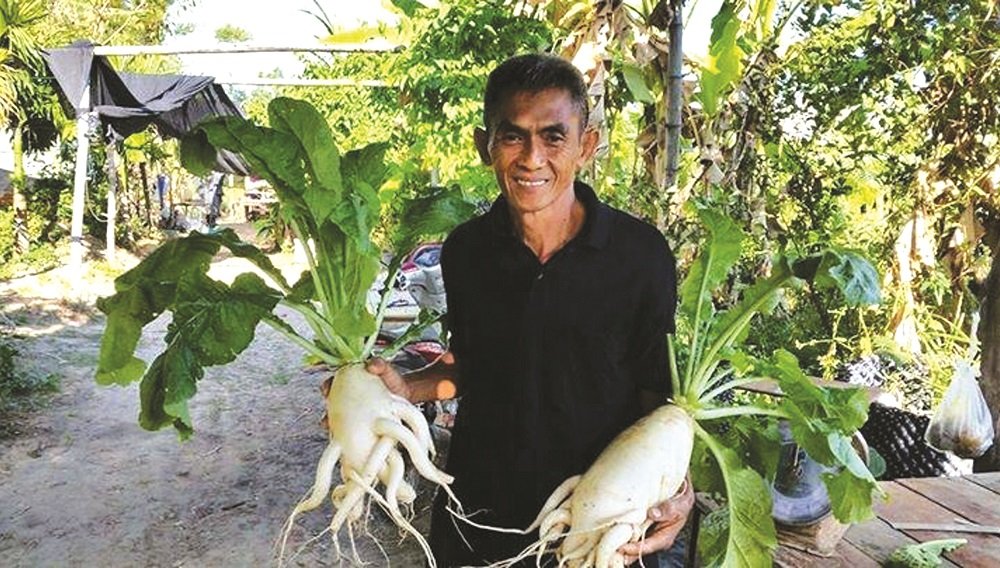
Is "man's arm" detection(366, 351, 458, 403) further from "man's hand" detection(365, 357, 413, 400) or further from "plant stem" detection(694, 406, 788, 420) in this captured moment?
"plant stem" detection(694, 406, 788, 420)

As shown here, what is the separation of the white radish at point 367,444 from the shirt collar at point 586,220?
0.42 metres

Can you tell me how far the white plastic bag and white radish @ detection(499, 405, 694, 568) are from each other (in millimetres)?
1660

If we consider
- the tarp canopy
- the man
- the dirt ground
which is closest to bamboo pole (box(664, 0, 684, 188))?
the man

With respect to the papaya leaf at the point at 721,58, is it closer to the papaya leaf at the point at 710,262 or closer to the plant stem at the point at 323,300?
the papaya leaf at the point at 710,262

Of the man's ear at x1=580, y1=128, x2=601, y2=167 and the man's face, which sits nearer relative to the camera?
the man's face

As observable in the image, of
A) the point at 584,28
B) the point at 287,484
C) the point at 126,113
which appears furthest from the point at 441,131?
the point at 126,113

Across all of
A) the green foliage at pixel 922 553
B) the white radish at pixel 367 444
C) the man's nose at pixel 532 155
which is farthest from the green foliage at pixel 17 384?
the green foliage at pixel 922 553

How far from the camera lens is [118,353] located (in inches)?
60.7

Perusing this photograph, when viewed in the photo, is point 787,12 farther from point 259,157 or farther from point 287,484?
point 287,484

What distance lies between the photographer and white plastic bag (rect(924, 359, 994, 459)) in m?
2.50

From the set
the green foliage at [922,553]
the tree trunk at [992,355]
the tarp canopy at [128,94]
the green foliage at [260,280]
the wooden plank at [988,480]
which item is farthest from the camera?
the tarp canopy at [128,94]

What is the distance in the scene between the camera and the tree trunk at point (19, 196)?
9406mm

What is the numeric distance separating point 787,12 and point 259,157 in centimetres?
327

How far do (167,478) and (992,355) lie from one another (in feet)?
14.5
